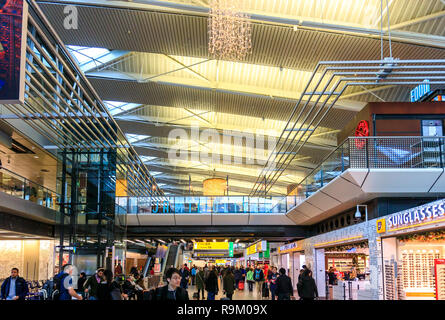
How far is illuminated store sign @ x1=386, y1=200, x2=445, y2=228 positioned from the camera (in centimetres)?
1014

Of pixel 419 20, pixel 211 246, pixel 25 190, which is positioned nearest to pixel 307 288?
pixel 419 20

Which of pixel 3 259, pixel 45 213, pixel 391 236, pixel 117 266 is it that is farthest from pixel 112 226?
pixel 391 236

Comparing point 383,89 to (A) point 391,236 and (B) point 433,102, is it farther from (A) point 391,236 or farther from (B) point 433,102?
(A) point 391,236

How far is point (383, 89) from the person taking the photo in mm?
19891

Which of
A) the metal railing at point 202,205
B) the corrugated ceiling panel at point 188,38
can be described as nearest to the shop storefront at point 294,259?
the metal railing at point 202,205

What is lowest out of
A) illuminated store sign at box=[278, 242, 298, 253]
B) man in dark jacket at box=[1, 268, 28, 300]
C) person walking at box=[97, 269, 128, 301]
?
man in dark jacket at box=[1, 268, 28, 300]

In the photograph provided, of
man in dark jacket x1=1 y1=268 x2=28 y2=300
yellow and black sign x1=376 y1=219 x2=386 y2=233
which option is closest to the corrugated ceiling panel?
yellow and black sign x1=376 y1=219 x2=386 y2=233

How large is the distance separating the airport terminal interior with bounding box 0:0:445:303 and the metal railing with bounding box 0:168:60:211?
7 cm

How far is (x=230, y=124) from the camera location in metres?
28.0

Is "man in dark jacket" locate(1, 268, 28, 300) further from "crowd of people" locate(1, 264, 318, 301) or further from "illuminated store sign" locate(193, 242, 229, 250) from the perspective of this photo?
"illuminated store sign" locate(193, 242, 229, 250)

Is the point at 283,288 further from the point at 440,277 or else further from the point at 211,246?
the point at 211,246

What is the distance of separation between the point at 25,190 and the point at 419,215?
1310 centimetres

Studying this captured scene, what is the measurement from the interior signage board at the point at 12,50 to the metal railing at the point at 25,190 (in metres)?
9.21

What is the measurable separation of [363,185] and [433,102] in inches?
227
